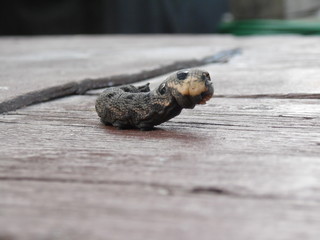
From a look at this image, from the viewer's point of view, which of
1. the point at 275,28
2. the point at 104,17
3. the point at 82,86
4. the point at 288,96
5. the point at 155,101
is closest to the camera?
the point at 155,101

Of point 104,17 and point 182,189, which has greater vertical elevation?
point 104,17

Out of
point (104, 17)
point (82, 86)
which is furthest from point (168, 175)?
point (104, 17)

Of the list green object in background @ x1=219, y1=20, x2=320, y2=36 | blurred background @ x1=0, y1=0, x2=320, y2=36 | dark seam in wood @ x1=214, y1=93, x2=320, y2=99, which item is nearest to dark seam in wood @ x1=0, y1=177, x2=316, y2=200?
dark seam in wood @ x1=214, y1=93, x2=320, y2=99

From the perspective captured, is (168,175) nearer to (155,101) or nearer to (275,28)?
(155,101)

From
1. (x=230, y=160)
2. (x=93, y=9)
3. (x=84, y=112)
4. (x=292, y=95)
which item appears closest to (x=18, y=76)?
(x=84, y=112)

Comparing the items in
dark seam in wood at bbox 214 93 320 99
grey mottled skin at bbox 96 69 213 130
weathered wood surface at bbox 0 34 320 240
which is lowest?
weathered wood surface at bbox 0 34 320 240

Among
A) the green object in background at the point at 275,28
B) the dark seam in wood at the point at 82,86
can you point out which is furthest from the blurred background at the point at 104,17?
the dark seam in wood at the point at 82,86

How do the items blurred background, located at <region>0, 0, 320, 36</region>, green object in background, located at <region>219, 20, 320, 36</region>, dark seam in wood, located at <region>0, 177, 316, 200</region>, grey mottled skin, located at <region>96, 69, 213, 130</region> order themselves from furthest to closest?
blurred background, located at <region>0, 0, 320, 36</region>, green object in background, located at <region>219, 20, 320, 36</region>, grey mottled skin, located at <region>96, 69, 213, 130</region>, dark seam in wood, located at <region>0, 177, 316, 200</region>

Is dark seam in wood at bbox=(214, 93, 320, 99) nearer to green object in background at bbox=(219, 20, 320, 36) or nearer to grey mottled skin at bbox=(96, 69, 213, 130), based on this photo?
grey mottled skin at bbox=(96, 69, 213, 130)
